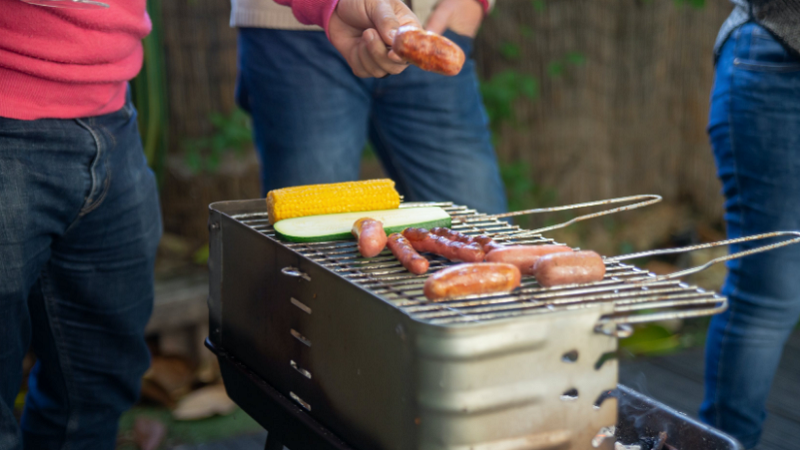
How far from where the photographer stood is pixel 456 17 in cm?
195

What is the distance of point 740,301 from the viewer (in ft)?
6.72

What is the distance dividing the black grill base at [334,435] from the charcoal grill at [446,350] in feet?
0.06

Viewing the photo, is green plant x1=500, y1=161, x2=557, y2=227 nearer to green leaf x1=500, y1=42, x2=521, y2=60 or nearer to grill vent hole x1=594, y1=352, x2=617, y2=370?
green leaf x1=500, y1=42, x2=521, y2=60

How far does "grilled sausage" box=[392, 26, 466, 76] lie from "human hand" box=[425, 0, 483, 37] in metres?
0.52

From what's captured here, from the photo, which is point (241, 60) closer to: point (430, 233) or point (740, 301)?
point (430, 233)

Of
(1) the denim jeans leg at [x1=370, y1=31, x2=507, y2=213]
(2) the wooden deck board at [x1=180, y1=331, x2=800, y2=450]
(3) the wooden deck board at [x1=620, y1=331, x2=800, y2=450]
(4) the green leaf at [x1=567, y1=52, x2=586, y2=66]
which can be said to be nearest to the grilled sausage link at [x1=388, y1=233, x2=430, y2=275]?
(1) the denim jeans leg at [x1=370, y1=31, x2=507, y2=213]

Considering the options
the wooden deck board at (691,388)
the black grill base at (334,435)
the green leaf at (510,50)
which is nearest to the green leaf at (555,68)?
the green leaf at (510,50)

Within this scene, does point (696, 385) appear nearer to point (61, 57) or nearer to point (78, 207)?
point (78, 207)

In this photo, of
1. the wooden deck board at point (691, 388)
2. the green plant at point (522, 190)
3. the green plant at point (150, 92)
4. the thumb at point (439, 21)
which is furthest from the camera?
the green plant at point (522, 190)

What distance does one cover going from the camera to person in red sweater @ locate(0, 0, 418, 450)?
57.1 inches

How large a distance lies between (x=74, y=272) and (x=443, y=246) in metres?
0.92

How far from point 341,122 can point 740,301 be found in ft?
3.99

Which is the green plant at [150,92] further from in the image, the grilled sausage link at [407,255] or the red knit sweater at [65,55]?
the grilled sausage link at [407,255]

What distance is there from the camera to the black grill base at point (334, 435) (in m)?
1.17
